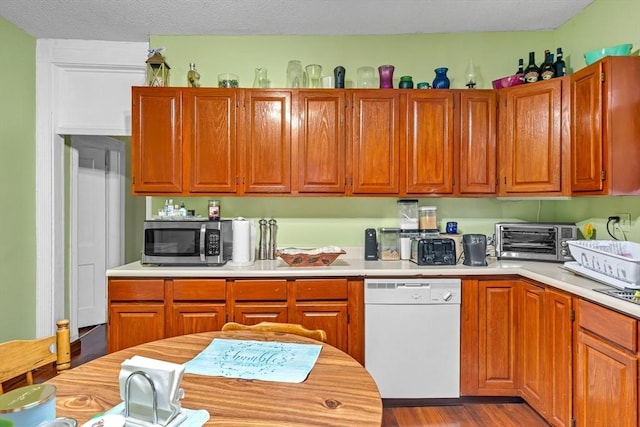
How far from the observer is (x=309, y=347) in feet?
4.42

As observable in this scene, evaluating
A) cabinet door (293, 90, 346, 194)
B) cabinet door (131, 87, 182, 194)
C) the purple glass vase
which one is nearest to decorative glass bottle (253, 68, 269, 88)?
cabinet door (293, 90, 346, 194)

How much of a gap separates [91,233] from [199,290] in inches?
96.2

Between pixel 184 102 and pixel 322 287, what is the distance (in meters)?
1.69

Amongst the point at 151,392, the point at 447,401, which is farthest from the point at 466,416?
the point at 151,392

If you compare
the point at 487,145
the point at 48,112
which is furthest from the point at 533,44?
the point at 48,112

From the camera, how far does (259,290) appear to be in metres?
2.49

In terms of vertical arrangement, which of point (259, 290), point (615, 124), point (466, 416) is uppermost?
point (615, 124)

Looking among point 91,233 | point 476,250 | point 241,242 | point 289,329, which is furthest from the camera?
point 91,233

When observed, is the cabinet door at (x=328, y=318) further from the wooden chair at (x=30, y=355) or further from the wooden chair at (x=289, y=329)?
the wooden chair at (x=30, y=355)

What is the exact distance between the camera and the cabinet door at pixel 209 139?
9.08ft

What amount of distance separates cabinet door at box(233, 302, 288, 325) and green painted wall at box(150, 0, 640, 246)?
29.4 inches

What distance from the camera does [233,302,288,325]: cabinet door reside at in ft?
8.17

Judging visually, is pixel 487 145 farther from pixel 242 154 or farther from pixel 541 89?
pixel 242 154

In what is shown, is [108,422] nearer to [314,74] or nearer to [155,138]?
[155,138]
